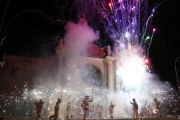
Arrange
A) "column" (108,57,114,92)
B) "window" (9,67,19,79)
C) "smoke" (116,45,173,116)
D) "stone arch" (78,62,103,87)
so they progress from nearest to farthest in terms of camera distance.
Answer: "column" (108,57,114,92)
"smoke" (116,45,173,116)
"stone arch" (78,62,103,87)
"window" (9,67,19,79)

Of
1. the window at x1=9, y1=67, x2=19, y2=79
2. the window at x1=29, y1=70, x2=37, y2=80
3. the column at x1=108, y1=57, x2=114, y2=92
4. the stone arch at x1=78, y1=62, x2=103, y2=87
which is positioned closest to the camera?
the column at x1=108, y1=57, x2=114, y2=92

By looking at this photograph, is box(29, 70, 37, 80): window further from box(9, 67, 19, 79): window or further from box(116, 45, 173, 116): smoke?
box(116, 45, 173, 116): smoke

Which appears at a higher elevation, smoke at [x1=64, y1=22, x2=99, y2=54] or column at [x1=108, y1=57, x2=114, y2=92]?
smoke at [x1=64, y1=22, x2=99, y2=54]

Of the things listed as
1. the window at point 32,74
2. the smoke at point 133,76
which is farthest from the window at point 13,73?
the smoke at point 133,76

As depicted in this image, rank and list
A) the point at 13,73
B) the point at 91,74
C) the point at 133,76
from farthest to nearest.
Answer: the point at 13,73, the point at 91,74, the point at 133,76

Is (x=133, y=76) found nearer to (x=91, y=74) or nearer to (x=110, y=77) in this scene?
(x=110, y=77)

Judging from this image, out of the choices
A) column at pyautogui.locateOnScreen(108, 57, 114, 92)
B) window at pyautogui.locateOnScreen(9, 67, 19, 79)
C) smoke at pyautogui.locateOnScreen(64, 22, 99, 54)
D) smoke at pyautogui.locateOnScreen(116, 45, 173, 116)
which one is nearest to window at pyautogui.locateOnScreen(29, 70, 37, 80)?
window at pyautogui.locateOnScreen(9, 67, 19, 79)

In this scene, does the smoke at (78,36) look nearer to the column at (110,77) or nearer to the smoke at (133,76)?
the column at (110,77)

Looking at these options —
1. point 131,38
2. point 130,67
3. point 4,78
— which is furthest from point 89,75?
point 4,78

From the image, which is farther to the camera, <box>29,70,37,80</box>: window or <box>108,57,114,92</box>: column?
<box>29,70,37,80</box>: window

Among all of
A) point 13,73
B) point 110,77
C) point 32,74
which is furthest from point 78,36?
point 13,73

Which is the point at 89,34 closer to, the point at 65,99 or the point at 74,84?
the point at 74,84

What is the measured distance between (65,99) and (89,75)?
18.3 ft

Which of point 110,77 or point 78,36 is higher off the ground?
point 78,36
